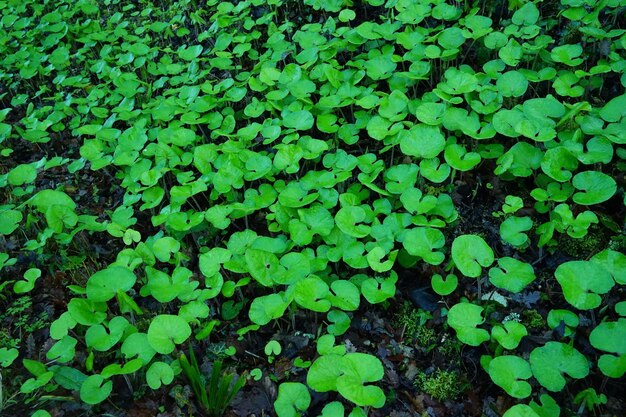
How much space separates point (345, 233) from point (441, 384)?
90cm

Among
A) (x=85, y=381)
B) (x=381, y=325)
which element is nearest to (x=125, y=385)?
(x=85, y=381)

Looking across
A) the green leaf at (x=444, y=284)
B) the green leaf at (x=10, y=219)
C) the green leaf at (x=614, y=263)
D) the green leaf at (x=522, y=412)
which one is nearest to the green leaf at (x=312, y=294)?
the green leaf at (x=444, y=284)

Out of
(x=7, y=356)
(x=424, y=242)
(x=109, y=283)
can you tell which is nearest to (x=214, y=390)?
(x=109, y=283)

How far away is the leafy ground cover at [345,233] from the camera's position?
2066mm

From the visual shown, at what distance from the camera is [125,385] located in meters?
2.25

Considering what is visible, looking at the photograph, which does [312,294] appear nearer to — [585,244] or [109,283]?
[109,283]

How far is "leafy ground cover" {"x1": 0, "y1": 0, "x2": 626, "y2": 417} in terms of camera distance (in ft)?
6.78

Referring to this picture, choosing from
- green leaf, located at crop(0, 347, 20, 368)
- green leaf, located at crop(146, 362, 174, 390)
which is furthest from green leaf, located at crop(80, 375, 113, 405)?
green leaf, located at crop(0, 347, 20, 368)

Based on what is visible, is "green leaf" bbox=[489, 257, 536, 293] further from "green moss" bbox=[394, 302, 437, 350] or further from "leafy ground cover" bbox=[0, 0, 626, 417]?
"green moss" bbox=[394, 302, 437, 350]

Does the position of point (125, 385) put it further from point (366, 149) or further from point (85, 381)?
point (366, 149)

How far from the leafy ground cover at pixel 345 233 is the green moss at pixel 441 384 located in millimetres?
11

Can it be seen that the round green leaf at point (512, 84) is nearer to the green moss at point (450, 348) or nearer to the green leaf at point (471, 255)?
the green leaf at point (471, 255)

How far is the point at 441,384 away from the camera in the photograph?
210 cm

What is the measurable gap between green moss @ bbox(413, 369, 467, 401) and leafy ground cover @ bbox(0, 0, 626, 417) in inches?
0.4
